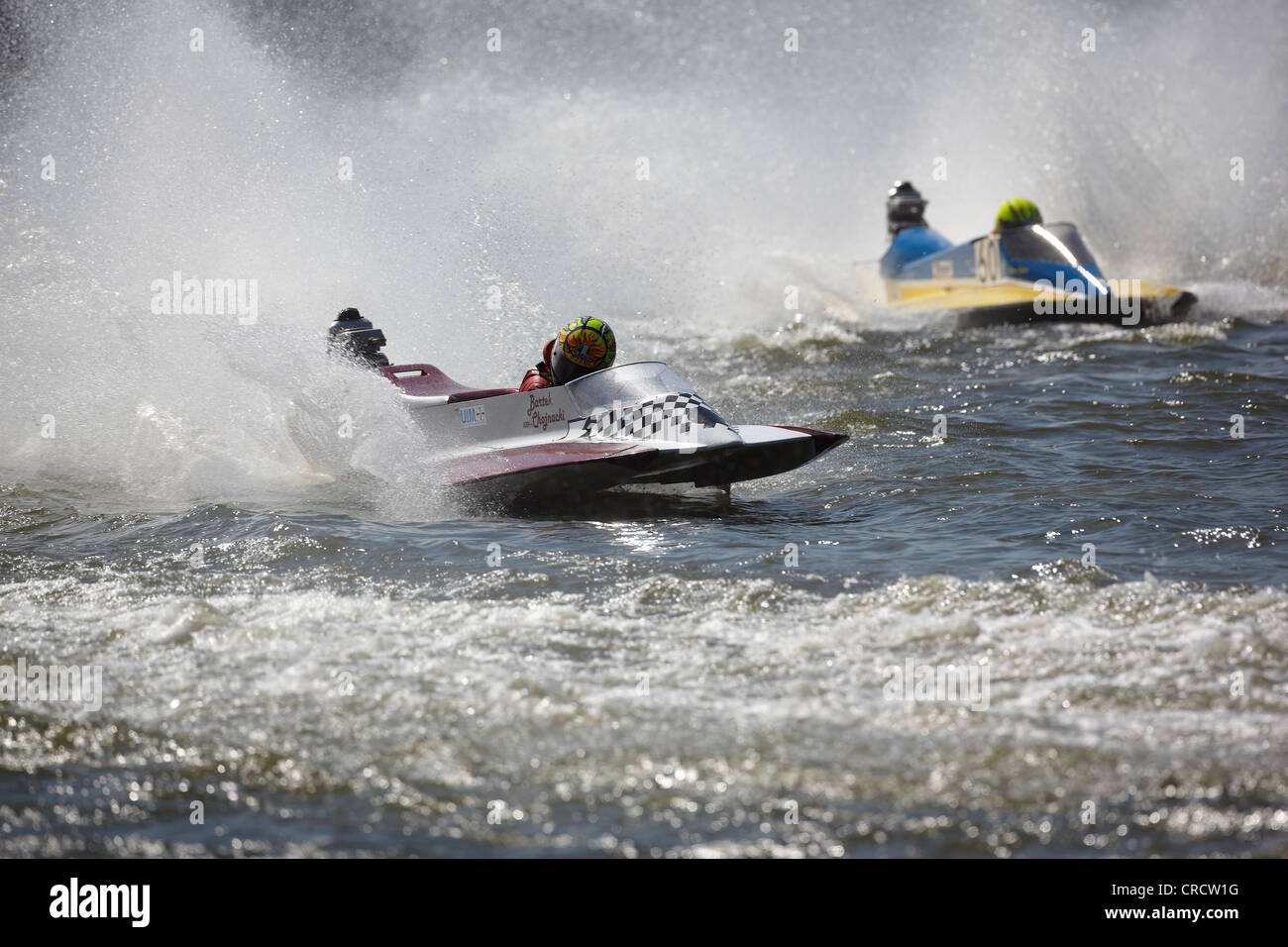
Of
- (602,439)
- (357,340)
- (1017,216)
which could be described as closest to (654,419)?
(602,439)

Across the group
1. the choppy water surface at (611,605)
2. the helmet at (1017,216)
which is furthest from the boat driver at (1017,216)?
the choppy water surface at (611,605)

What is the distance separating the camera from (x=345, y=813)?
3309mm

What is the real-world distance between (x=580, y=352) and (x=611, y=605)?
241 centimetres

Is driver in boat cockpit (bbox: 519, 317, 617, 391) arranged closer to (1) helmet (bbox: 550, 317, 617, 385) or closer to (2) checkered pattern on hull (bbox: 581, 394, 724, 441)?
(1) helmet (bbox: 550, 317, 617, 385)

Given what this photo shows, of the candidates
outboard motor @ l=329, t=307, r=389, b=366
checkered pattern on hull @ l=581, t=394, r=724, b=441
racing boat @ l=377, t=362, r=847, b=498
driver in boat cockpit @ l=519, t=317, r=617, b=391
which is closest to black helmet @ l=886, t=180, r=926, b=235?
outboard motor @ l=329, t=307, r=389, b=366

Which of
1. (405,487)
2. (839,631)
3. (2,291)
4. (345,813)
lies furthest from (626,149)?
(345,813)

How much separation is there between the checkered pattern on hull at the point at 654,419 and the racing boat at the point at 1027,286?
299 inches

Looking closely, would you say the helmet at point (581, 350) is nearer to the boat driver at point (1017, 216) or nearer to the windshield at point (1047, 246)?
the windshield at point (1047, 246)

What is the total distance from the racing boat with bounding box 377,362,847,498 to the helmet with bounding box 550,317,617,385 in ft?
0.40

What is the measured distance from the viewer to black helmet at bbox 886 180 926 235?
16.4m

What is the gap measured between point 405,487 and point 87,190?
21.8 feet

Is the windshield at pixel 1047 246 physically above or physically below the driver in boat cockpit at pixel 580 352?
above

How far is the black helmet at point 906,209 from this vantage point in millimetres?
16375

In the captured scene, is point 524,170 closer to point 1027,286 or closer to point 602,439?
point 1027,286
